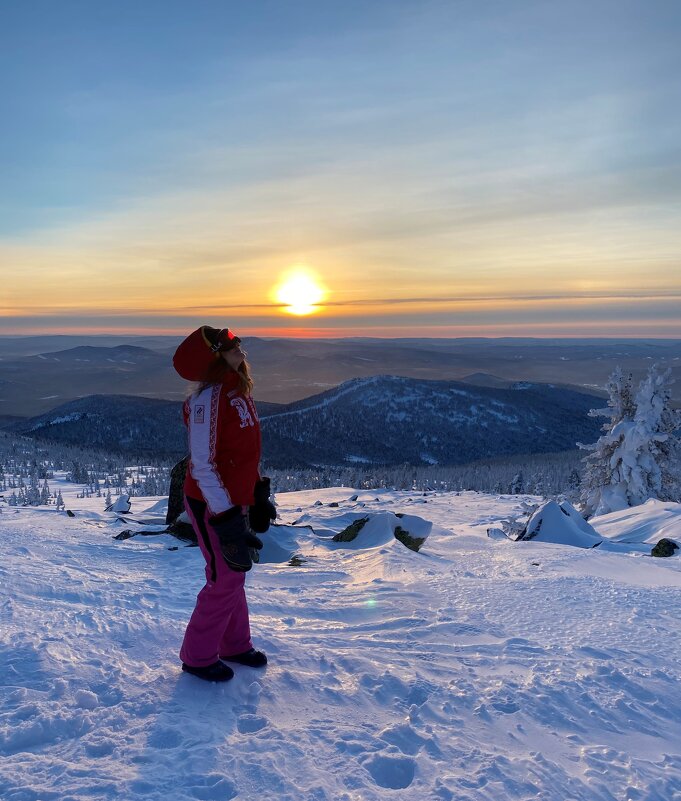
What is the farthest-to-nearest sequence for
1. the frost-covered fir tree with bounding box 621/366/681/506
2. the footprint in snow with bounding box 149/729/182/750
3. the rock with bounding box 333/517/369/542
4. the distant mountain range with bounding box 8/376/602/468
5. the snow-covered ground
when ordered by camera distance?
1. the distant mountain range with bounding box 8/376/602/468
2. the frost-covered fir tree with bounding box 621/366/681/506
3. the rock with bounding box 333/517/369/542
4. the footprint in snow with bounding box 149/729/182/750
5. the snow-covered ground

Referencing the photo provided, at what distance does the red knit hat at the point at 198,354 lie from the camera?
3701mm

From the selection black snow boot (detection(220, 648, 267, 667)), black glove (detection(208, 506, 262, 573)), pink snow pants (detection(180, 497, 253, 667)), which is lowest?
black snow boot (detection(220, 648, 267, 667))

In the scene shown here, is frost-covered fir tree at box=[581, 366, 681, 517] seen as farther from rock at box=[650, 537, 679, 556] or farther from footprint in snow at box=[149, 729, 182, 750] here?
footprint in snow at box=[149, 729, 182, 750]

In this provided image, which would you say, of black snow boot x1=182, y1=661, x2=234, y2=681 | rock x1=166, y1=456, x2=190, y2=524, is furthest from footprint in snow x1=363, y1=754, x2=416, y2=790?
rock x1=166, y1=456, x2=190, y2=524

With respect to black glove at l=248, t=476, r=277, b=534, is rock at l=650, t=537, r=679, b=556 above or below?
below

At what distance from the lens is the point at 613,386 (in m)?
24.3

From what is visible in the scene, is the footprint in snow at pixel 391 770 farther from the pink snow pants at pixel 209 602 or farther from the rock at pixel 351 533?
the rock at pixel 351 533

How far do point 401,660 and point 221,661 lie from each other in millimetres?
1371

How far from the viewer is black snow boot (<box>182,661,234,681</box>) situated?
3.67 meters

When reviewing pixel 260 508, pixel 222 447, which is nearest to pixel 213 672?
Answer: pixel 260 508

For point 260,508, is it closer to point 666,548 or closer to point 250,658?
point 250,658

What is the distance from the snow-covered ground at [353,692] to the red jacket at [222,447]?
51.6 inches

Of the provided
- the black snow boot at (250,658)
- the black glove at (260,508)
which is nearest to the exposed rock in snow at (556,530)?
the black snow boot at (250,658)

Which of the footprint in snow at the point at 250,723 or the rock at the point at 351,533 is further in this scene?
the rock at the point at 351,533
